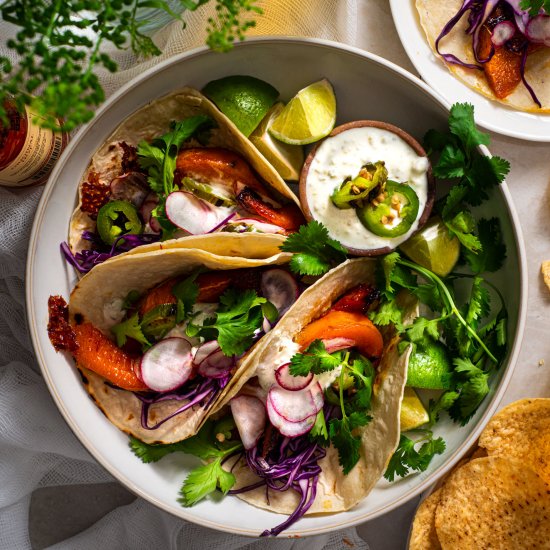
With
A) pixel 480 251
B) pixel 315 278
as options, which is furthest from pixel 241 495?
pixel 480 251

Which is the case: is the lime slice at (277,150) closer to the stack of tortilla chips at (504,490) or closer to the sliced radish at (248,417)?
the sliced radish at (248,417)

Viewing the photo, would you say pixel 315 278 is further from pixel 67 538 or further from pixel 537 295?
pixel 67 538

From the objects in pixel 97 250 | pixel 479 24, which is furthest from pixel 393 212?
pixel 97 250

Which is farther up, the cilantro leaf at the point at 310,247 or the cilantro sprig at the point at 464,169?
the cilantro sprig at the point at 464,169

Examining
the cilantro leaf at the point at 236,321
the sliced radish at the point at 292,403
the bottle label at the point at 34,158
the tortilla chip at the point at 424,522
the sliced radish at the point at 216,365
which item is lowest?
the tortilla chip at the point at 424,522

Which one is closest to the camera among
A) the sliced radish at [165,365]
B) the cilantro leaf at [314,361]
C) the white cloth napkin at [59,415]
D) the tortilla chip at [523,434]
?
the cilantro leaf at [314,361]

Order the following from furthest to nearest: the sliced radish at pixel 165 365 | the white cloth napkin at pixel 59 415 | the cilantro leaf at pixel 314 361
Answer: the white cloth napkin at pixel 59 415
the sliced radish at pixel 165 365
the cilantro leaf at pixel 314 361

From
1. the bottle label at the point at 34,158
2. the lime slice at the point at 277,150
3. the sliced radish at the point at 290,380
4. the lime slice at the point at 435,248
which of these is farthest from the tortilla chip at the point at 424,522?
the bottle label at the point at 34,158
